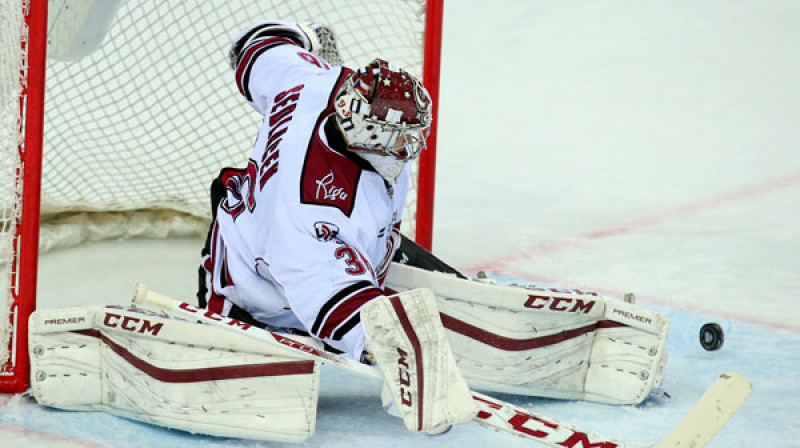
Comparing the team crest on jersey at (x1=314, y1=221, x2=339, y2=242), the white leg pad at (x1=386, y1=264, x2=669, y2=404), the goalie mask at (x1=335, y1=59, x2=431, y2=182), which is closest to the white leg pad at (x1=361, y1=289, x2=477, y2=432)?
the team crest on jersey at (x1=314, y1=221, x2=339, y2=242)

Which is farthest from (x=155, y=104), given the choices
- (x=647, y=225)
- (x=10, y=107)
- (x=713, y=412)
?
(x=713, y=412)

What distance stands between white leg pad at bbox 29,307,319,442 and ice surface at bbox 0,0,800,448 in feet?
0.15

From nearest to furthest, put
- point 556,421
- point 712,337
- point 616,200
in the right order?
point 556,421, point 712,337, point 616,200

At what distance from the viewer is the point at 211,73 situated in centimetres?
367

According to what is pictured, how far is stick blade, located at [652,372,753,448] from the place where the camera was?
212 centimetres

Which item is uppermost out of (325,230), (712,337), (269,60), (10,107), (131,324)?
(269,60)

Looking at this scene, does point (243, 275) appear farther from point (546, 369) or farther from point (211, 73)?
point (211, 73)

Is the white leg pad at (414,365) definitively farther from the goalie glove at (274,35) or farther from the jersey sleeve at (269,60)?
the goalie glove at (274,35)

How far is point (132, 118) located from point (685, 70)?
2947 millimetres

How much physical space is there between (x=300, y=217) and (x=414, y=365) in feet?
1.22

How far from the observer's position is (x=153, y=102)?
3.66m

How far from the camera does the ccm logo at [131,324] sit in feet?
7.91

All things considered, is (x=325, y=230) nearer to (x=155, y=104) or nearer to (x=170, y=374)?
(x=170, y=374)

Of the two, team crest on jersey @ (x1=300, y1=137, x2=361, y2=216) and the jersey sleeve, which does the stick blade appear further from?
the jersey sleeve
